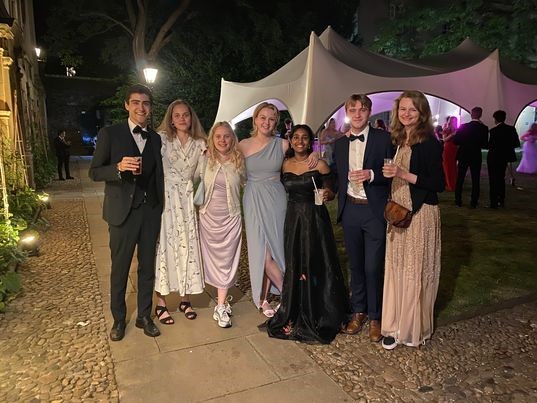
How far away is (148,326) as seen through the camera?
3.68 meters

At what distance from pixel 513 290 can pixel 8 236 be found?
5.84 m

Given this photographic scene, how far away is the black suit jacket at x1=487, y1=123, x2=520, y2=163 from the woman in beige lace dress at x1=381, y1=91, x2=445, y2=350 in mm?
6585

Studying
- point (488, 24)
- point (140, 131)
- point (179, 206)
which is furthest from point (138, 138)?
point (488, 24)

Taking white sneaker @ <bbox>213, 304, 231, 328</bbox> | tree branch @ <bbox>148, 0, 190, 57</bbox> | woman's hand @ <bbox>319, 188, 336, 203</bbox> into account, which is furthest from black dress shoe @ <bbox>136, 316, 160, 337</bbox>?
tree branch @ <bbox>148, 0, 190, 57</bbox>

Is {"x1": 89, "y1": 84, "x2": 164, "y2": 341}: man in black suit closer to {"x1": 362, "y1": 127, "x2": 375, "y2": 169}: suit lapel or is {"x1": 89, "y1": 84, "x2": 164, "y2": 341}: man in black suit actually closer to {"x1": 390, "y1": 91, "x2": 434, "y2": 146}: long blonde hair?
{"x1": 362, "y1": 127, "x2": 375, "y2": 169}: suit lapel

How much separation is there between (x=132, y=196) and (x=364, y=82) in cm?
698

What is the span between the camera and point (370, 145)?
3367mm

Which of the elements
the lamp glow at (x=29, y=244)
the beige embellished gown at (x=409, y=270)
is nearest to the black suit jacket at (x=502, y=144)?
the beige embellished gown at (x=409, y=270)

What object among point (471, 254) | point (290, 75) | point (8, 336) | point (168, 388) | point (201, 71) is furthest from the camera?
point (201, 71)

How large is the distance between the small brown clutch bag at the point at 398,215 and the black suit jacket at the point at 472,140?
6.59m

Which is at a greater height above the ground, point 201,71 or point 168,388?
point 201,71

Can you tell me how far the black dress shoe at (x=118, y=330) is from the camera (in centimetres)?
357

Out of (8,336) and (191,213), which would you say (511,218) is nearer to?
(191,213)

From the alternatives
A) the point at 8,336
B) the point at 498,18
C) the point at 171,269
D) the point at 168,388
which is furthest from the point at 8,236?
the point at 498,18
